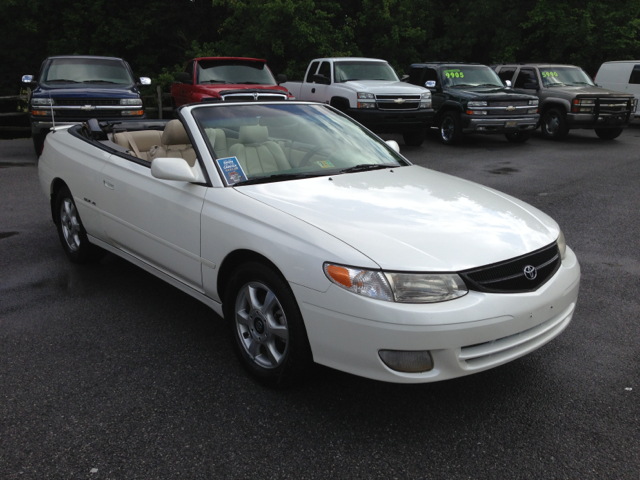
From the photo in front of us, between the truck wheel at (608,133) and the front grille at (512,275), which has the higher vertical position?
the front grille at (512,275)

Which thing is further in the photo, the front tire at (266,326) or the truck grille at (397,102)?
the truck grille at (397,102)

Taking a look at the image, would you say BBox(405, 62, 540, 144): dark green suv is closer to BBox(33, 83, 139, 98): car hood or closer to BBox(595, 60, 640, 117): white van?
BBox(595, 60, 640, 117): white van

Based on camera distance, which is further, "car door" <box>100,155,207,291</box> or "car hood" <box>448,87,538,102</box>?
"car hood" <box>448,87,538,102</box>

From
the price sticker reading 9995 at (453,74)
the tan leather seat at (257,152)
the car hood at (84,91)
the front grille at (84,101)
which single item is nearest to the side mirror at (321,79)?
the price sticker reading 9995 at (453,74)

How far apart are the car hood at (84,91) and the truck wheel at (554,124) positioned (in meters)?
10.1

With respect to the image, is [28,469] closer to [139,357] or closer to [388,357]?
[139,357]

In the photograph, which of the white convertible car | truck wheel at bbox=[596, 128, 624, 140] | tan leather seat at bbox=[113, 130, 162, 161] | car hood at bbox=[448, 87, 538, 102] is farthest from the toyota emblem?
truck wheel at bbox=[596, 128, 624, 140]

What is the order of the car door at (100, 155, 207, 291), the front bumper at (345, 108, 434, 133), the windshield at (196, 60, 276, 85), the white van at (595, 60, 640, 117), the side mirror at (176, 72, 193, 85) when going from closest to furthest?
the car door at (100, 155, 207, 291) < the side mirror at (176, 72, 193, 85) < the front bumper at (345, 108, 434, 133) < the windshield at (196, 60, 276, 85) < the white van at (595, 60, 640, 117)

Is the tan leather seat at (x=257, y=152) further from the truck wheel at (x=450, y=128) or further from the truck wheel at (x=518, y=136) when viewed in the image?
the truck wheel at (x=518, y=136)

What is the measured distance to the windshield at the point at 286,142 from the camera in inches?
155

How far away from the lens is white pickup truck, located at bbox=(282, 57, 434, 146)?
13.0 metres

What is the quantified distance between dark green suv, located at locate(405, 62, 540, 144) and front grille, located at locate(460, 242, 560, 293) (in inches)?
441

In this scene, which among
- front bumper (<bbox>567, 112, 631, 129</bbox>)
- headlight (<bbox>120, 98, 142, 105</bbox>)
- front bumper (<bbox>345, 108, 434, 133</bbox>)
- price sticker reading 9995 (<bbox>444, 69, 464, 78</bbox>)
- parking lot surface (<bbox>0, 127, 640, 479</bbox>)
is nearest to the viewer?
parking lot surface (<bbox>0, 127, 640, 479</bbox>)

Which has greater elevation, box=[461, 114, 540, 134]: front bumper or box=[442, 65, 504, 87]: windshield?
box=[442, 65, 504, 87]: windshield
